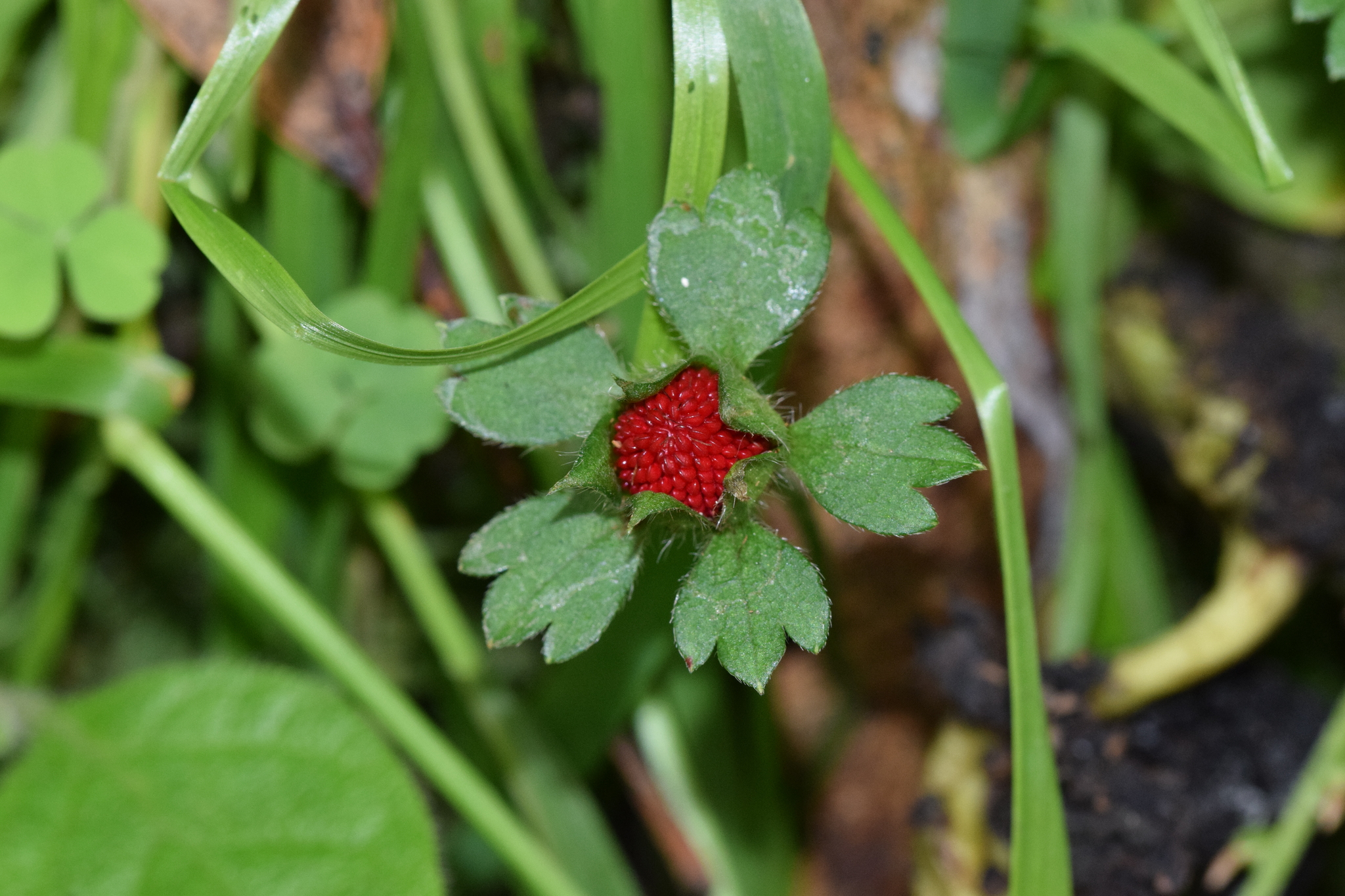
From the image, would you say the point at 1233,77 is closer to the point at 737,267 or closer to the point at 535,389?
the point at 737,267

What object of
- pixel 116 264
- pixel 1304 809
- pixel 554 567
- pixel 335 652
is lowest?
pixel 1304 809

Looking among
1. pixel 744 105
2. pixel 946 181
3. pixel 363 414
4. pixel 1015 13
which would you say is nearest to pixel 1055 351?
pixel 946 181

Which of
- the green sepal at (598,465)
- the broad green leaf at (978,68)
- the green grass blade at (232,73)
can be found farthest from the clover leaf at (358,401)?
the broad green leaf at (978,68)

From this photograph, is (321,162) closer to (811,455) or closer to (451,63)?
(451,63)

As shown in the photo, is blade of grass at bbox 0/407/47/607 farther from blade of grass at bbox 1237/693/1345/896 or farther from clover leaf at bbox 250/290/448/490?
blade of grass at bbox 1237/693/1345/896

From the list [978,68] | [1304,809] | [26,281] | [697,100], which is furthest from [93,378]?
[1304,809]
